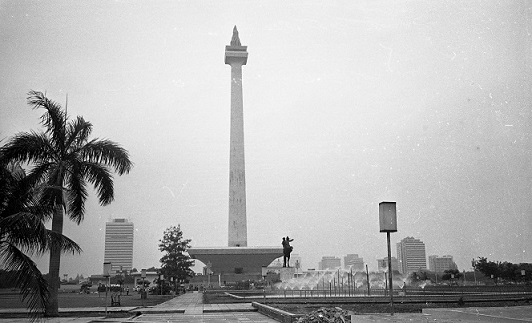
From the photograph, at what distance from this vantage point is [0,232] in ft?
33.8

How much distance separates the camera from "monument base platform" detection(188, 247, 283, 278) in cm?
5569

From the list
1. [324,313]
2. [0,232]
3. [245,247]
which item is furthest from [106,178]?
[245,247]

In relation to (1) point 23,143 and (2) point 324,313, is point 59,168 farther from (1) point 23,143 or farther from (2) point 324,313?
(2) point 324,313

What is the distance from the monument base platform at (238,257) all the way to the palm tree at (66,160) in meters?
37.2

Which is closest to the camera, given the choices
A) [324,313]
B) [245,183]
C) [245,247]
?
[324,313]

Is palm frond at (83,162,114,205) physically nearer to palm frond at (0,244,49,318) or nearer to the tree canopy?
palm frond at (0,244,49,318)

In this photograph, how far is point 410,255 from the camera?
88.9 m

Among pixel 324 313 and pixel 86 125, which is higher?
pixel 86 125

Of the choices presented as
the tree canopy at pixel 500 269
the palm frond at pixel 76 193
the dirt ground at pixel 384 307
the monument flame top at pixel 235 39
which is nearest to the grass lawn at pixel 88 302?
the palm frond at pixel 76 193

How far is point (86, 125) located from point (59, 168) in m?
2.22

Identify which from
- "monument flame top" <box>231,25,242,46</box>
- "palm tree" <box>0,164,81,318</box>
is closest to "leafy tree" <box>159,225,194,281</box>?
"monument flame top" <box>231,25,242,46</box>

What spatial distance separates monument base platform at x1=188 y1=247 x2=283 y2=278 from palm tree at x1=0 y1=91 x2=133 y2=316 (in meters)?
37.2

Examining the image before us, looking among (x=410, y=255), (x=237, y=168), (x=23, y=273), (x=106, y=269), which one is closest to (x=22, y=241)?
(x=23, y=273)

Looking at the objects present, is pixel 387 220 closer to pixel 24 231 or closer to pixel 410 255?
pixel 24 231
